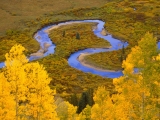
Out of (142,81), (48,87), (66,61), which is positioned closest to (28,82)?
(48,87)

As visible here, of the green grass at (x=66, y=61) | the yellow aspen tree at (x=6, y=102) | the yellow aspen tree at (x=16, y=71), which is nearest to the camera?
the yellow aspen tree at (x=16, y=71)

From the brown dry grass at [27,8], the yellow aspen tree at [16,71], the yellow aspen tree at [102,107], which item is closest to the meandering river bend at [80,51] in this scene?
the brown dry grass at [27,8]

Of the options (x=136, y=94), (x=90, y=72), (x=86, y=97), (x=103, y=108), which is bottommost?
(x=90, y=72)

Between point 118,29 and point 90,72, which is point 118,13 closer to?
point 118,29

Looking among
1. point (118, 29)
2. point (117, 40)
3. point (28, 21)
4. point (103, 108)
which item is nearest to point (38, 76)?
point (103, 108)

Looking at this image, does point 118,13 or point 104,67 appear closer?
point 104,67

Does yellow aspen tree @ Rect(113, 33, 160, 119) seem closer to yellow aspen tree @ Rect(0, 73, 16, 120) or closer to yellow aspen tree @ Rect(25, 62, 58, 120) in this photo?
yellow aspen tree @ Rect(25, 62, 58, 120)

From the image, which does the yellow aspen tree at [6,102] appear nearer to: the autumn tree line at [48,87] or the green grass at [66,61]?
the autumn tree line at [48,87]

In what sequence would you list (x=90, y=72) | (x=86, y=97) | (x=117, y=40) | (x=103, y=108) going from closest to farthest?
(x=103, y=108) → (x=86, y=97) → (x=90, y=72) → (x=117, y=40)

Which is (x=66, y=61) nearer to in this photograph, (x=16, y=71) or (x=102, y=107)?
(x=102, y=107)
